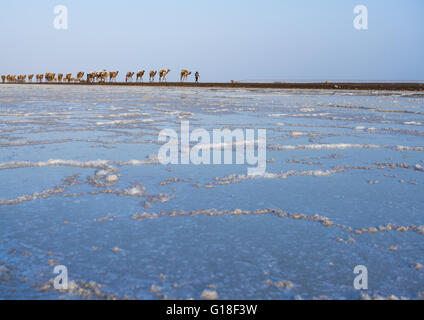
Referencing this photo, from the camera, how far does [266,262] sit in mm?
2016

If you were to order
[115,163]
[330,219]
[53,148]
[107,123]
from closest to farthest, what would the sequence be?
[330,219] → [115,163] → [53,148] → [107,123]

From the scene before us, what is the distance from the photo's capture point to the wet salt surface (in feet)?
5.92

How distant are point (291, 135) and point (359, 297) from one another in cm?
524

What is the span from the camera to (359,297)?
1718 millimetres

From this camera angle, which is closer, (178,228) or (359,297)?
(359,297)

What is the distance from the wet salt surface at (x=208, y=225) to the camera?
1806mm

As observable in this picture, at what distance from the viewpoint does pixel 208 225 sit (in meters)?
2.53

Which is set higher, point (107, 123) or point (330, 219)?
point (107, 123)

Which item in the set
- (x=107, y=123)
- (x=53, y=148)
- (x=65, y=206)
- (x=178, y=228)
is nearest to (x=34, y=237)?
(x=65, y=206)

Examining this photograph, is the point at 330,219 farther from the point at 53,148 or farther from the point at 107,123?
the point at 107,123

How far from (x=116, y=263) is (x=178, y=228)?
58 cm
